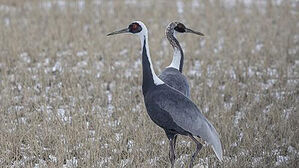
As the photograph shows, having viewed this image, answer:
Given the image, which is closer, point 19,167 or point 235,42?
point 19,167

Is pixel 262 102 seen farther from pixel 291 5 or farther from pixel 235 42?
pixel 291 5

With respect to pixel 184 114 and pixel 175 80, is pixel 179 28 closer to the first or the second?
pixel 175 80

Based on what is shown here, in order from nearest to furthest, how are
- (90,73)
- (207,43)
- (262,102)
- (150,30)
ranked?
1. (262,102)
2. (90,73)
3. (207,43)
4. (150,30)

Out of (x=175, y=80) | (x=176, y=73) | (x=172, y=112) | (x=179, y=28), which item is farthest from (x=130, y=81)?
(x=172, y=112)

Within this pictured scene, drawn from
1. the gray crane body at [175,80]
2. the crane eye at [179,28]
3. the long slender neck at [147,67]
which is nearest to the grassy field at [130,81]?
the gray crane body at [175,80]

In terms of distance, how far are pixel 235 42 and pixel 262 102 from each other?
3.02m

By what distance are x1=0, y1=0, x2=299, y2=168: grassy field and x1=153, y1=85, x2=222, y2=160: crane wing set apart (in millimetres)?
443

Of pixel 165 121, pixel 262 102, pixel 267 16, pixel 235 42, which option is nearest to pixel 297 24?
pixel 267 16

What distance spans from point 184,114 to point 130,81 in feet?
9.75

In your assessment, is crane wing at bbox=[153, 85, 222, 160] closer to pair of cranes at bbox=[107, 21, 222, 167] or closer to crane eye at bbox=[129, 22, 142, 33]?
pair of cranes at bbox=[107, 21, 222, 167]

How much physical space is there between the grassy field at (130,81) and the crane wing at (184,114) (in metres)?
0.44

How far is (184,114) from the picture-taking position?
5121mm

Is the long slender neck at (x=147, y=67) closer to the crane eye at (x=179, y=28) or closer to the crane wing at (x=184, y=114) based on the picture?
the crane wing at (x=184, y=114)

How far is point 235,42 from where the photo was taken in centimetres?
994
